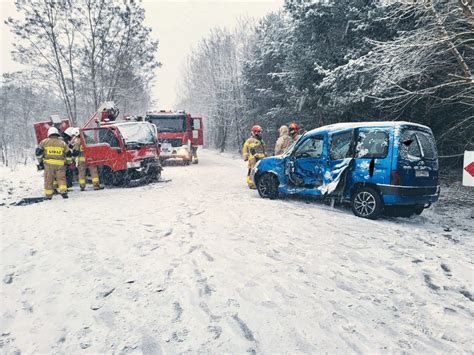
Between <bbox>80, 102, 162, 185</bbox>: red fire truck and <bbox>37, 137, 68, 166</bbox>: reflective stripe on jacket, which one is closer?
<bbox>37, 137, 68, 166</bbox>: reflective stripe on jacket

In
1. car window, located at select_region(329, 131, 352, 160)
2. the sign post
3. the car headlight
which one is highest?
car window, located at select_region(329, 131, 352, 160)

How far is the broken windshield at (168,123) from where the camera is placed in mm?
17703

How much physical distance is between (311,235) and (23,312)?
160 inches

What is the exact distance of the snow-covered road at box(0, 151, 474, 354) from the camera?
2803 mm

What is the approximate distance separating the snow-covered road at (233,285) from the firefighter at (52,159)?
2.65 metres

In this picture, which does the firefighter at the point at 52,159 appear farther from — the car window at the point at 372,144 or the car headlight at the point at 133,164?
the car window at the point at 372,144

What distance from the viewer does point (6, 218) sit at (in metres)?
7.02

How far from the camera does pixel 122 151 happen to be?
10.7 meters

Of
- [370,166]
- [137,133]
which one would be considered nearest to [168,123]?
[137,133]

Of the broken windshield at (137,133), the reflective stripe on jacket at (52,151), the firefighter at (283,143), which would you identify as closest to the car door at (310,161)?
the firefighter at (283,143)

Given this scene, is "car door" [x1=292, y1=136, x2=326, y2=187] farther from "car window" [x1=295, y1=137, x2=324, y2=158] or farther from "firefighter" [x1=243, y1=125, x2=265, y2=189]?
"firefighter" [x1=243, y1=125, x2=265, y2=189]

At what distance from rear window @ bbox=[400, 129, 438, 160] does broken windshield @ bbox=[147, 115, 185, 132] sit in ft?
43.6

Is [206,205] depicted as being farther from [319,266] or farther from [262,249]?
[319,266]

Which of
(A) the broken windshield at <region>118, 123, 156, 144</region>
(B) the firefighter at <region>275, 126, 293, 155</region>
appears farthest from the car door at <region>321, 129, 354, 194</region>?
(A) the broken windshield at <region>118, 123, 156, 144</region>
